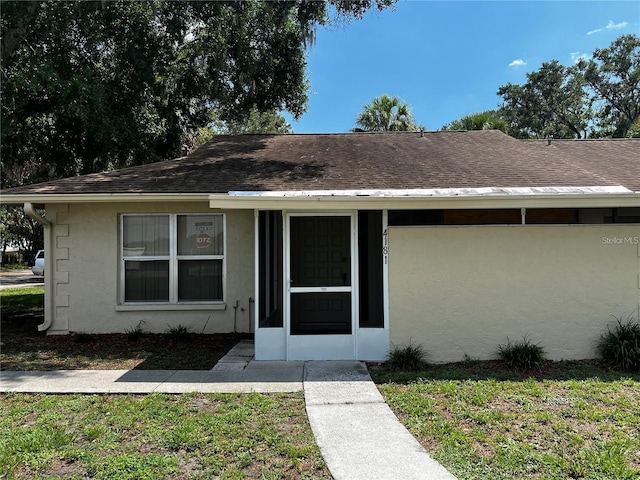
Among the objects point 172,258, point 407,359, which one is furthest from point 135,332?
point 407,359

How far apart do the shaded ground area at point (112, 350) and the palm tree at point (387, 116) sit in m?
14.3

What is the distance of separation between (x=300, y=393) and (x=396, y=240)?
271 centimetres

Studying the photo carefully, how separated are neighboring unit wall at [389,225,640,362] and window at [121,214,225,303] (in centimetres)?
385

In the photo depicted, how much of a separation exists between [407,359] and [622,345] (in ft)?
10.2

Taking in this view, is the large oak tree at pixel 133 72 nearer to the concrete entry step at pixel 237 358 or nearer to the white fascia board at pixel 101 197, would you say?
the white fascia board at pixel 101 197

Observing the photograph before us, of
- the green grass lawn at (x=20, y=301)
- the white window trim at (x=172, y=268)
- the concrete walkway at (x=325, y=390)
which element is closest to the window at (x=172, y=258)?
the white window trim at (x=172, y=268)

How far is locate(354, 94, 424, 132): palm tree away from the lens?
19.9 m

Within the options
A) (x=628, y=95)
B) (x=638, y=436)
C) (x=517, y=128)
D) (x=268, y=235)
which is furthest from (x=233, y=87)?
(x=628, y=95)

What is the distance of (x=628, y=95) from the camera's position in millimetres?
28438

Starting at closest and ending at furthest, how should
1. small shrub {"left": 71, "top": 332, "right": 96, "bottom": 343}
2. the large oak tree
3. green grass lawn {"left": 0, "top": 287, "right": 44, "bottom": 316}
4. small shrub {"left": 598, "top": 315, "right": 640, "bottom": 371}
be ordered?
small shrub {"left": 598, "top": 315, "right": 640, "bottom": 371} → small shrub {"left": 71, "top": 332, "right": 96, "bottom": 343} → the large oak tree → green grass lawn {"left": 0, "top": 287, "right": 44, "bottom": 316}

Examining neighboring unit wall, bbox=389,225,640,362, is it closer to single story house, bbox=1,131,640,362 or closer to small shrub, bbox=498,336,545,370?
single story house, bbox=1,131,640,362

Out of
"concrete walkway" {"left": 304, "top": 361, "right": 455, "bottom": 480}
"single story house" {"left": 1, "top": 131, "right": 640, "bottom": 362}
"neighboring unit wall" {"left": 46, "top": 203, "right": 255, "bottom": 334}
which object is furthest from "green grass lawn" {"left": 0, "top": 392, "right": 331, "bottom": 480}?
"neighboring unit wall" {"left": 46, "top": 203, "right": 255, "bottom": 334}

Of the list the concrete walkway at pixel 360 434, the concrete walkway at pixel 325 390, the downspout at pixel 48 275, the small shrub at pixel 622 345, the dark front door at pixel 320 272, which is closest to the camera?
the concrete walkway at pixel 360 434

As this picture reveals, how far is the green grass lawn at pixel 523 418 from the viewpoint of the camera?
3523mm
